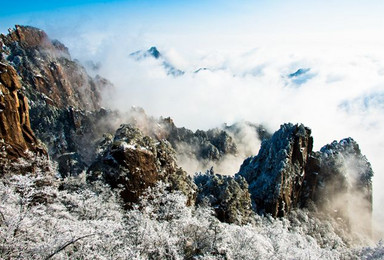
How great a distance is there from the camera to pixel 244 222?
74812 millimetres

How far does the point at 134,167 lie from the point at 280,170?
60837 mm

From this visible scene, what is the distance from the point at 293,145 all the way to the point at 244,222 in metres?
50.0

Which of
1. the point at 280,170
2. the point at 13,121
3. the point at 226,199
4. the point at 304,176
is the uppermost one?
the point at 304,176

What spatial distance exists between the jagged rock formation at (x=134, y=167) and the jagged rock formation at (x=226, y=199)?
9.65 meters

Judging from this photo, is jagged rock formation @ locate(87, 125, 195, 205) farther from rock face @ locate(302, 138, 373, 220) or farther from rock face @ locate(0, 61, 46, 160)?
rock face @ locate(302, 138, 373, 220)

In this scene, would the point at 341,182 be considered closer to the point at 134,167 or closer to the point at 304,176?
the point at 304,176

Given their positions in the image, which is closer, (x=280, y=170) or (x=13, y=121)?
(x=13, y=121)

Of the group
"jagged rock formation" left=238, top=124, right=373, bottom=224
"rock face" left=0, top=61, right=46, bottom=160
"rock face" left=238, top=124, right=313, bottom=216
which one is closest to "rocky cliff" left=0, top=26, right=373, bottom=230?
"rock face" left=238, top=124, right=313, bottom=216

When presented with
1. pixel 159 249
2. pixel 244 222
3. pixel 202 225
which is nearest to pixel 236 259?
pixel 202 225

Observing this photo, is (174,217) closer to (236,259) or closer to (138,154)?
(236,259)

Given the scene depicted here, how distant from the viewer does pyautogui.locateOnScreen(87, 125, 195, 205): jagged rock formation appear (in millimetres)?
57344

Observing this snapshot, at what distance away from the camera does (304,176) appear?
392 ft

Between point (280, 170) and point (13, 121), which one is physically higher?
point (280, 170)

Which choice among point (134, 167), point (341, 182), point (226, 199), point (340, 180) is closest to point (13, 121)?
point (134, 167)
